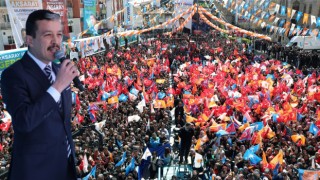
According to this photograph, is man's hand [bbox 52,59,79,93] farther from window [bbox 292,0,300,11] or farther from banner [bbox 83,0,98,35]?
window [bbox 292,0,300,11]

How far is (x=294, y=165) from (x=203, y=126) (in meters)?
3.91

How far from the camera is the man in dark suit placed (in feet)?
6.28

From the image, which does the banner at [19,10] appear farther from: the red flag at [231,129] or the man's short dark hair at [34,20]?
the man's short dark hair at [34,20]

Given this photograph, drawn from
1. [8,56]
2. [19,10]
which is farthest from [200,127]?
[8,56]

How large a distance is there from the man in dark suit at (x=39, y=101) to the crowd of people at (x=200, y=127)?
20.4ft

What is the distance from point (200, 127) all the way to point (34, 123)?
1067cm

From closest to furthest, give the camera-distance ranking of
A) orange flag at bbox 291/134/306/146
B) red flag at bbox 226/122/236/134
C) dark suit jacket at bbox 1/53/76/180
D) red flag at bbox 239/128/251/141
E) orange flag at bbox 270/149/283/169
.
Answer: dark suit jacket at bbox 1/53/76/180 < orange flag at bbox 270/149/283/169 < orange flag at bbox 291/134/306/146 < red flag at bbox 239/128/251/141 < red flag at bbox 226/122/236/134

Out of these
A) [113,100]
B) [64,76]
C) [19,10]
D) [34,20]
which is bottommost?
[113,100]

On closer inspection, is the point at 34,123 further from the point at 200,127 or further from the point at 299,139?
the point at 200,127

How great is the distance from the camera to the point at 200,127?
12266mm

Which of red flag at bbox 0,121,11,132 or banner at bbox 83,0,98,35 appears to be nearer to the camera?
red flag at bbox 0,121,11,132

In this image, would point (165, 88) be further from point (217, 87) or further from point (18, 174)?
point (18, 174)

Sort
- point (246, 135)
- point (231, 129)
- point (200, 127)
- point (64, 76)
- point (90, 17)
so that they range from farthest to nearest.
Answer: point (90, 17), point (200, 127), point (231, 129), point (246, 135), point (64, 76)

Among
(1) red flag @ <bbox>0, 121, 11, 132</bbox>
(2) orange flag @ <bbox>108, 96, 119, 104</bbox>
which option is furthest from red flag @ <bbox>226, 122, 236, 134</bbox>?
(1) red flag @ <bbox>0, 121, 11, 132</bbox>
